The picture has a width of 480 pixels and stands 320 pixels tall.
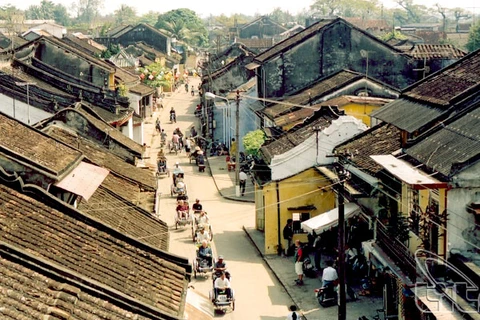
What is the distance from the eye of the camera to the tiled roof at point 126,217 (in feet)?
62.2

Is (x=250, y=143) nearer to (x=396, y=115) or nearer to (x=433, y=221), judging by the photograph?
(x=396, y=115)

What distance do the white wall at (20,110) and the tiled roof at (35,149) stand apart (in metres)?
13.1

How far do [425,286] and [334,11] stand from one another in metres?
178

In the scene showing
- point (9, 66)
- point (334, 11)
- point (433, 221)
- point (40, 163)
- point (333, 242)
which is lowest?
point (333, 242)

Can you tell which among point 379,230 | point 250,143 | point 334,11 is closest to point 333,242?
point 379,230

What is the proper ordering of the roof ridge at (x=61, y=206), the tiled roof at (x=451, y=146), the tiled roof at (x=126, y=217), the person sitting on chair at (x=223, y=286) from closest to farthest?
the roof ridge at (x=61, y=206) < the tiled roof at (x=451, y=146) < the tiled roof at (x=126, y=217) < the person sitting on chair at (x=223, y=286)

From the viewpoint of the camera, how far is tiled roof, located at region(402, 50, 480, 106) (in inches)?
861

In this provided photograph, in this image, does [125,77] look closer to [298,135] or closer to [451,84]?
[298,135]

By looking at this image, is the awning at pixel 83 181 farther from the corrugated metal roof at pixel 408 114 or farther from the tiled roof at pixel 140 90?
the tiled roof at pixel 140 90

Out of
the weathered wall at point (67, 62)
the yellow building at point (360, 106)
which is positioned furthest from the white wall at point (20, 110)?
the weathered wall at point (67, 62)

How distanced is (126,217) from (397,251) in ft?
22.4

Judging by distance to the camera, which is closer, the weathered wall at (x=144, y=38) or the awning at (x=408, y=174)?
the awning at (x=408, y=174)

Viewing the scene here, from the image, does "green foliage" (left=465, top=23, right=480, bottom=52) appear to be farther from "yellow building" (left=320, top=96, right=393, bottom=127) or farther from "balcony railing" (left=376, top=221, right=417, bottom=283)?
"balcony railing" (left=376, top=221, right=417, bottom=283)

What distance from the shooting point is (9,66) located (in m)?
40.1
